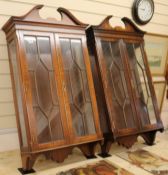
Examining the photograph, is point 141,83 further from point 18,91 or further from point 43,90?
point 18,91

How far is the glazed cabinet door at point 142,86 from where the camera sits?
8.89 feet

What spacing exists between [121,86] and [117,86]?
0.05 metres

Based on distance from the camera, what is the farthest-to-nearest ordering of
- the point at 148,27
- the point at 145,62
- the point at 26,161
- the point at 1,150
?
the point at 148,27, the point at 145,62, the point at 1,150, the point at 26,161

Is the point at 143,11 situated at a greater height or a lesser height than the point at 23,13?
greater

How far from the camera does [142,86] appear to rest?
2.81 m

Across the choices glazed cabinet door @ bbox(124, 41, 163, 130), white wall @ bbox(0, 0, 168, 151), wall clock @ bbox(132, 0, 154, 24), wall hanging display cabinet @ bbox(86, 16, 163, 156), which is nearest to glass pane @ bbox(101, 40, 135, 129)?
wall hanging display cabinet @ bbox(86, 16, 163, 156)

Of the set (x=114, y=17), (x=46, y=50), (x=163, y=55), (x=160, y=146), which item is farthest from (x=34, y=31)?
(x=163, y=55)

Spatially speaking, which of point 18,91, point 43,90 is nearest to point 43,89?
point 43,90

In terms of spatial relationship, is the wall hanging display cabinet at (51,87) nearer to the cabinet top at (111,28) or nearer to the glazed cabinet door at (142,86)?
the cabinet top at (111,28)

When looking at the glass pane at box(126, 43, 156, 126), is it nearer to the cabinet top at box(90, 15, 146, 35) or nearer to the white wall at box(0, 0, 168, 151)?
the cabinet top at box(90, 15, 146, 35)

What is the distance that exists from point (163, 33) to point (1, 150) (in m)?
2.54

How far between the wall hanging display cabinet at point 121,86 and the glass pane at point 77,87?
180mm

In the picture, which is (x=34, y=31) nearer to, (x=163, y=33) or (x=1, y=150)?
(x=1, y=150)

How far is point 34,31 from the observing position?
2.22 metres
